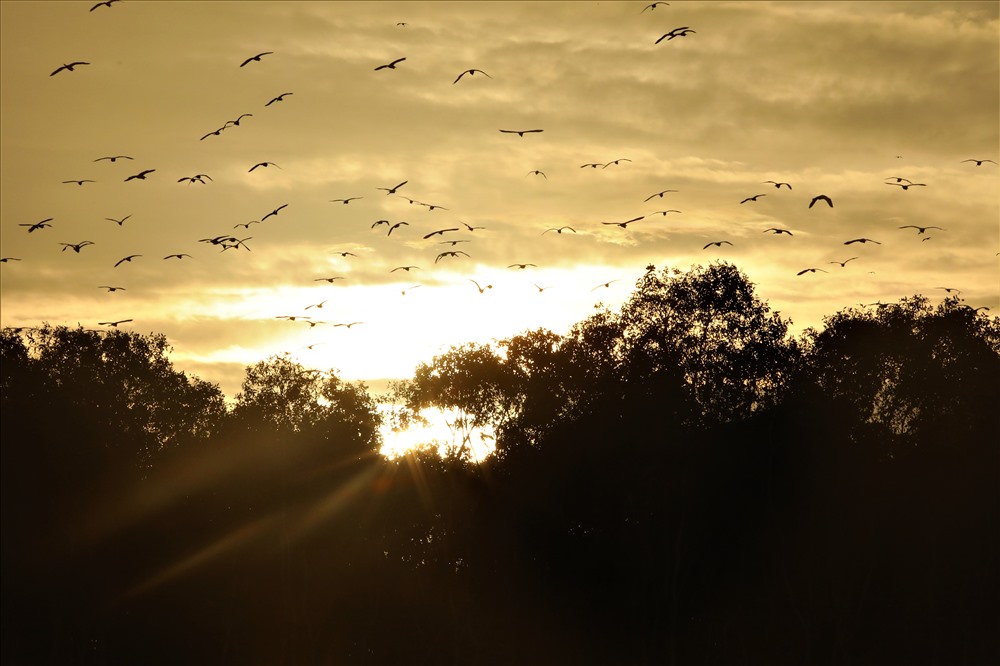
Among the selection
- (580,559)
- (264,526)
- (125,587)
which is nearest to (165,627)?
(125,587)

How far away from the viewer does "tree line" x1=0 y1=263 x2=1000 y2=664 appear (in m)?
64.4

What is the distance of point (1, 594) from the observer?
205 ft

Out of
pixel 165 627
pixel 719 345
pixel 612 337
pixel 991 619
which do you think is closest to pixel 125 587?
pixel 165 627

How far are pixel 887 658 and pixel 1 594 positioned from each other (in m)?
51.6

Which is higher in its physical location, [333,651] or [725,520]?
[725,520]

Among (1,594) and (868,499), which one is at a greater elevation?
(868,499)

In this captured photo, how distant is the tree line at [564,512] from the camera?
6444 cm

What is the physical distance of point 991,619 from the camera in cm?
6981

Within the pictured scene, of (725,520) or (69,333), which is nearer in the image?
(725,520)

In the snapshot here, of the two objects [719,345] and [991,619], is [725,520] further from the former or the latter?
[991,619]

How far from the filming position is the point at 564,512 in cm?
6525

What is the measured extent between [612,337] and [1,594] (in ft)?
124

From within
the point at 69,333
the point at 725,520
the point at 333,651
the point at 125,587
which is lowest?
the point at 333,651

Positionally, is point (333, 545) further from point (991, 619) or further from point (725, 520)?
point (991, 619)
